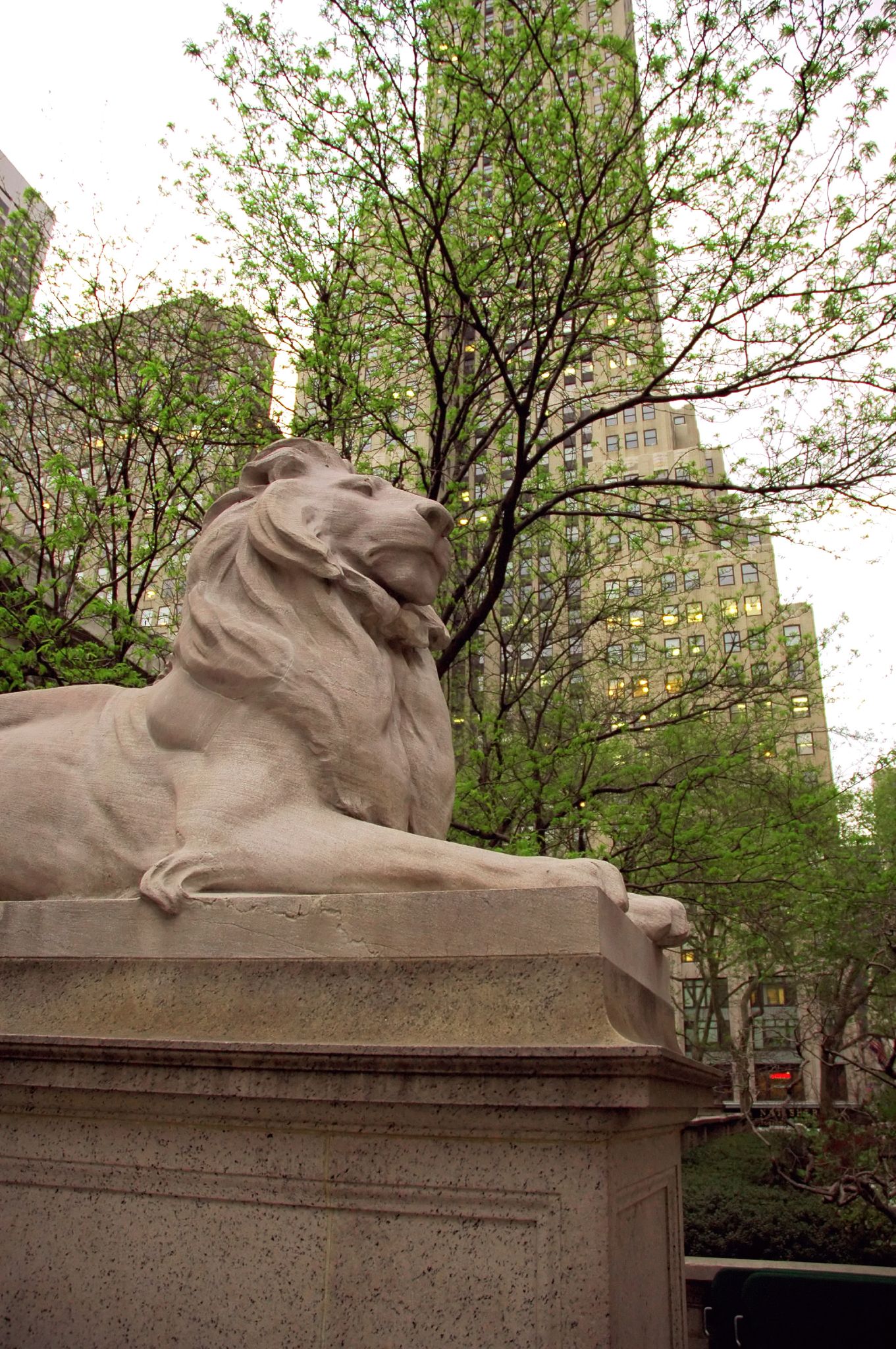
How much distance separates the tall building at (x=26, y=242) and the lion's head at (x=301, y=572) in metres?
9.60

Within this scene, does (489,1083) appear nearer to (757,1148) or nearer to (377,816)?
(377,816)

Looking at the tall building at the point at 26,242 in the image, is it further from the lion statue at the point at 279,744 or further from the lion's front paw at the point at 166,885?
the lion's front paw at the point at 166,885

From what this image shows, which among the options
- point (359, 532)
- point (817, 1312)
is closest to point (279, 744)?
Result: point (359, 532)

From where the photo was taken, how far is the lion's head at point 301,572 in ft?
12.8

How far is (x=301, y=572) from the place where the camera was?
4098 mm

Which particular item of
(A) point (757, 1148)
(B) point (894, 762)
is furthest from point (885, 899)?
(A) point (757, 1148)

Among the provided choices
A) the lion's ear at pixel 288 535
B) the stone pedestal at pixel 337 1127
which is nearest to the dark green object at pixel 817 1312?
the stone pedestal at pixel 337 1127

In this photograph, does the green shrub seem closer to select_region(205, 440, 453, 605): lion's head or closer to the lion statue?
the lion statue

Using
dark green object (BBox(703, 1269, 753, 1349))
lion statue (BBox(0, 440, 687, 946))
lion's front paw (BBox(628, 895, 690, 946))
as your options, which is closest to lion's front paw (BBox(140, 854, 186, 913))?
lion statue (BBox(0, 440, 687, 946))

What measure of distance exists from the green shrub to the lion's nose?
30.4ft

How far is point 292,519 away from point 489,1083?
7.87 feet

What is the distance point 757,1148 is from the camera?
794 inches

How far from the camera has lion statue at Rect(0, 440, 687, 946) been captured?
3.38 metres

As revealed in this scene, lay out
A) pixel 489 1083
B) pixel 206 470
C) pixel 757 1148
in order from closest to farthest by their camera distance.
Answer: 1. pixel 489 1083
2. pixel 206 470
3. pixel 757 1148
